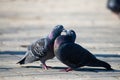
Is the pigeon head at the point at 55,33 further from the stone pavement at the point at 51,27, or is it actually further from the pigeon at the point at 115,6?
the pigeon at the point at 115,6

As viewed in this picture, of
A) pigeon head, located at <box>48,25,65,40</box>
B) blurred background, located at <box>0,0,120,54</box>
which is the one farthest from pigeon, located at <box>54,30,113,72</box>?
blurred background, located at <box>0,0,120,54</box>

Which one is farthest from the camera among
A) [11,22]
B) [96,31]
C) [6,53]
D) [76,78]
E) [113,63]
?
[11,22]

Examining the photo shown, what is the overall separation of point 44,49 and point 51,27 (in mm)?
8900

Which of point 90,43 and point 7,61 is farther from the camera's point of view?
point 90,43

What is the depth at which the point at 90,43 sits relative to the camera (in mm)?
14320

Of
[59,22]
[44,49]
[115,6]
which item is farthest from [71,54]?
[115,6]

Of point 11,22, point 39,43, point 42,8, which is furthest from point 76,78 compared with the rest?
point 42,8

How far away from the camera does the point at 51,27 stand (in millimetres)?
18766

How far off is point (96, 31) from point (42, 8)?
969cm

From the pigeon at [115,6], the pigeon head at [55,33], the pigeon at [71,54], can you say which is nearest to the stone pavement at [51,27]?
the pigeon at [71,54]

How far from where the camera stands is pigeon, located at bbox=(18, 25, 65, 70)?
9.90 metres

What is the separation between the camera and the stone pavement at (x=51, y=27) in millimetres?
9750

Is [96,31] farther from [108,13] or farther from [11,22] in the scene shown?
[108,13]

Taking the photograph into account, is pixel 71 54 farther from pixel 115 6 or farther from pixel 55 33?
pixel 115 6
